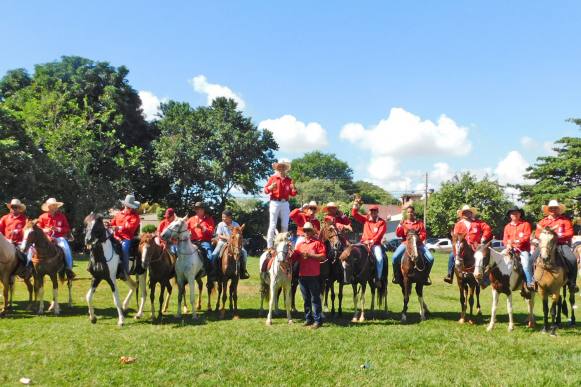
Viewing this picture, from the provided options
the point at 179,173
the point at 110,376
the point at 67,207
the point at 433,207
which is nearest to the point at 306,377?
the point at 110,376

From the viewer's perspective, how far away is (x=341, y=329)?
38.4 feet

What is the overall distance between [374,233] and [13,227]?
34.7 feet

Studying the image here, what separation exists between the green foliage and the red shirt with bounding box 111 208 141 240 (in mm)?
47178

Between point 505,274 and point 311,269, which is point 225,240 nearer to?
point 311,269

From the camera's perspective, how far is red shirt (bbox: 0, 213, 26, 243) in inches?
551

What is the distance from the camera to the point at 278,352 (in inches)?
378

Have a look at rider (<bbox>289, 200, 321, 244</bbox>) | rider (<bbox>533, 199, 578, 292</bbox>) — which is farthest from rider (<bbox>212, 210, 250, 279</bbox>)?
rider (<bbox>533, 199, 578, 292</bbox>)

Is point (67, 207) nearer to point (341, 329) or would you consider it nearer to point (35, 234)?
point (35, 234)

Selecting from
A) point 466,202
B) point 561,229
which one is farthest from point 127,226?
point 466,202

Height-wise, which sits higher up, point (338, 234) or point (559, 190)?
point (559, 190)

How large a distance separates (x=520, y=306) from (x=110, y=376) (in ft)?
47.8

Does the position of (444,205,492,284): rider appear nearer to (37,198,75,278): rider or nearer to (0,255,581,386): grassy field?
(0,255,581,386): grassy field

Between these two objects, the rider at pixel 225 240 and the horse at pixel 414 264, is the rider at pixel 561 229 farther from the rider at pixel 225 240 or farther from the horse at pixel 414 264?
the rider at pixel 225 240

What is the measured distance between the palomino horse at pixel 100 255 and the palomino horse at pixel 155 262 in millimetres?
784
